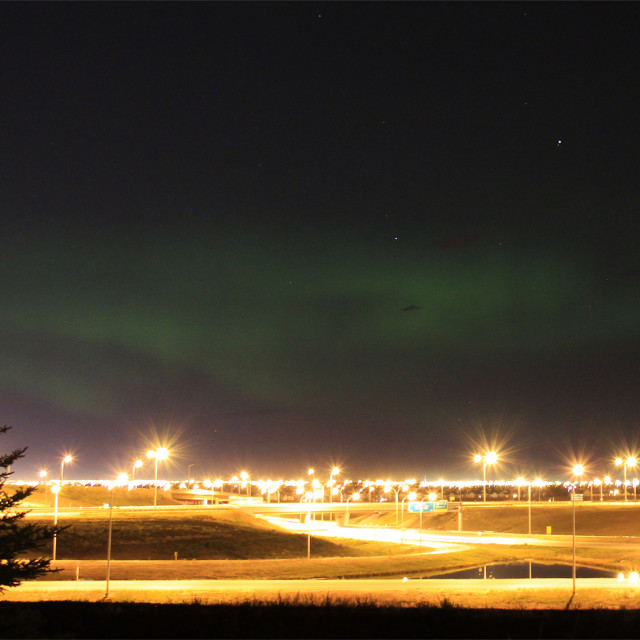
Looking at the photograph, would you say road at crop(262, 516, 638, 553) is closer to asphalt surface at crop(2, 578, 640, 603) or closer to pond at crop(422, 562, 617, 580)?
pond at crop(422, 562, 617, 580)

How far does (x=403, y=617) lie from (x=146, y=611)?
7996mm

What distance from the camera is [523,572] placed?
68.5m

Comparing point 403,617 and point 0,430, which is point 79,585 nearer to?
point 0,430

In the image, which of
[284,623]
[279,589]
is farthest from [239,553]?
[284,623]

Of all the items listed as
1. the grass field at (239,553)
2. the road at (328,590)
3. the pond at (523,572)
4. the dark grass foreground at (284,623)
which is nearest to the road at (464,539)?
the grass field at (239,553)

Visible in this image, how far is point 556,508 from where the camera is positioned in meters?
126

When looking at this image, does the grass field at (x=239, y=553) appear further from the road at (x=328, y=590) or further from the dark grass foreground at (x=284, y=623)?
the dark grass foreground at (x=284, y=623)

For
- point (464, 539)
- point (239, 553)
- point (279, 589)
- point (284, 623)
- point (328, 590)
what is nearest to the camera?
point (284, 623)

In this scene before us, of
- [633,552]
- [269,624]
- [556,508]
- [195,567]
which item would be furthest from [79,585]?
[556,508]

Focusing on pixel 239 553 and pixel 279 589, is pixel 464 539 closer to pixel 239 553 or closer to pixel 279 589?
pixel 239 553

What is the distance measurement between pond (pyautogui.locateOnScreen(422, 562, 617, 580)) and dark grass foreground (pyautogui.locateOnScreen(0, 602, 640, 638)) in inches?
1734

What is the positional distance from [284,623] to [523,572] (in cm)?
5452

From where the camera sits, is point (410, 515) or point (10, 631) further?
point (410, 515)

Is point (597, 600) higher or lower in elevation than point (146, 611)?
lower
